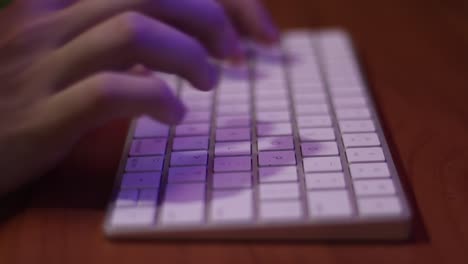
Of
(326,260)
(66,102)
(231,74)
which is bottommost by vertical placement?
(326,260)

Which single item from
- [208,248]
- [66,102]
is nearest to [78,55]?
[66,102]

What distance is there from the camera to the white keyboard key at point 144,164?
45 cm

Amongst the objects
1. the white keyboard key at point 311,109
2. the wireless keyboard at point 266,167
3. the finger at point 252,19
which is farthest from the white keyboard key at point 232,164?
the finger at point 252,19

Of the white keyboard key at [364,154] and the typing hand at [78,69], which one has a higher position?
the typing hand at [78,69]

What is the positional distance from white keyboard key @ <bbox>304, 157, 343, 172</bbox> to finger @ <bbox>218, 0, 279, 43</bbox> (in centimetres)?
27

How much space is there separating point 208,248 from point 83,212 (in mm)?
118

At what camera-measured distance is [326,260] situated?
14.8 inches

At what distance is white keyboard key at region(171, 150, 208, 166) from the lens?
0.45 metres

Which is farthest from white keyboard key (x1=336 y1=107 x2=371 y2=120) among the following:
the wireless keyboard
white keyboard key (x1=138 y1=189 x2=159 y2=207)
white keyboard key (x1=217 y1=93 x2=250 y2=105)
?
white keyboard key (x1=138 y1=189 x2=159 y2=207)

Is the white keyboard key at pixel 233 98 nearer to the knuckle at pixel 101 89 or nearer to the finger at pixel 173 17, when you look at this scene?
the finger at pixel 173 17

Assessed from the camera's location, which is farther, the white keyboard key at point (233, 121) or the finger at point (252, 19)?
the finger at point (252, 19)

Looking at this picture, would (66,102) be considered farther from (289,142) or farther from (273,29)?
(273,29)

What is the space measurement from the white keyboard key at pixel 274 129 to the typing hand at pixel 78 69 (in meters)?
0.07

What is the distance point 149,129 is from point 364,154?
21 cm
